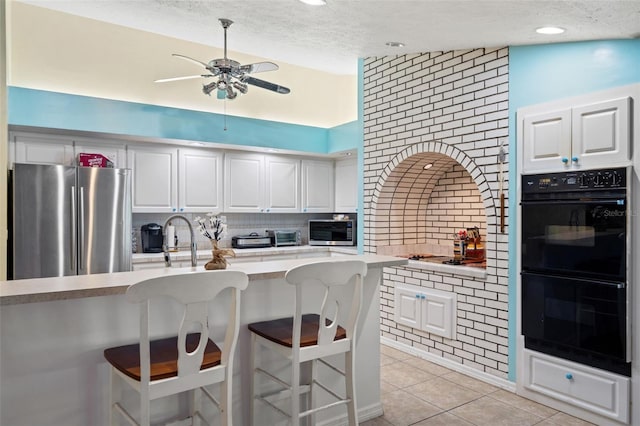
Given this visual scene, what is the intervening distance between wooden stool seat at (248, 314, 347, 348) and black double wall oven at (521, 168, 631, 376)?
1.59 m

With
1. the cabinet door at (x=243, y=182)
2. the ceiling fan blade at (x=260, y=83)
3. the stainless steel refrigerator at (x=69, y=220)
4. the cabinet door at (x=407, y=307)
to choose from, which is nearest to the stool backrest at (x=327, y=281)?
the cabinet door at (x=407, y=307)

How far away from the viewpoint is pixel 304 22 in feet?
10.1

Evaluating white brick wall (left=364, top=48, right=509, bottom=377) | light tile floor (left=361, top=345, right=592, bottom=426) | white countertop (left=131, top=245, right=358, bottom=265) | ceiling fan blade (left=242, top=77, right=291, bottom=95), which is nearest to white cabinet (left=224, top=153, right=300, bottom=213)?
white countertop (left=131, top=245, right=358, bottom=265)

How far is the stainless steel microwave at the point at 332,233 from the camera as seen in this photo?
5.47 m

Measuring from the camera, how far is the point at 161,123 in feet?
15.2

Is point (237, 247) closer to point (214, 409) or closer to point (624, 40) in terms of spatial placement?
point (214, 409)

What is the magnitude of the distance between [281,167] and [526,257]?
11.4ft

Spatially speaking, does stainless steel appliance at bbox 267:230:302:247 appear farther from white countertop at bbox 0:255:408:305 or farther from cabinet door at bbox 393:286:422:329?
white countertop at bbox 0:255:408:305

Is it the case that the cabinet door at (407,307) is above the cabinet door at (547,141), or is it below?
below

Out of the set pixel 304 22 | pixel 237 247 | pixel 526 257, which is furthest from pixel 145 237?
pixel 526 257

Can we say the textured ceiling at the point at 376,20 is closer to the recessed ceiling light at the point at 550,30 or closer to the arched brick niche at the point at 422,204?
the recessed ceiling light at the point at 550,30

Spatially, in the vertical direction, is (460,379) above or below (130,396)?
below

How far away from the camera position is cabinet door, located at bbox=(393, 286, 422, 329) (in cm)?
395

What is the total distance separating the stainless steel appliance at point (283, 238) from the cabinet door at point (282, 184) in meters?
0.29
